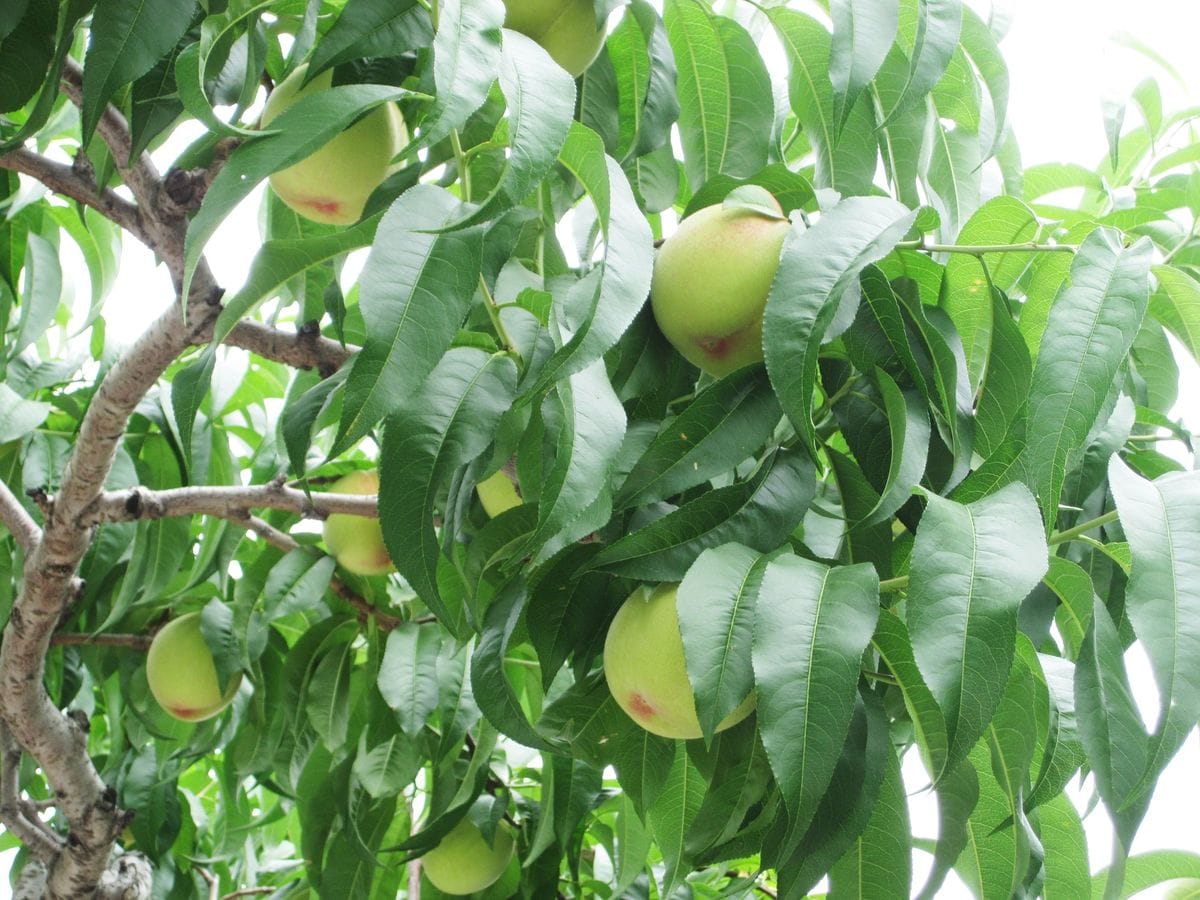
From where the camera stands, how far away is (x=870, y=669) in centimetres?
64

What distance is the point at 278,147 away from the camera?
20.4 inches

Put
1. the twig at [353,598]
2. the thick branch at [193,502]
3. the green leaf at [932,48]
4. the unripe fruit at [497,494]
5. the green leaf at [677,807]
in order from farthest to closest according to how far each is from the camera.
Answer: the twig at [353,598] < the thick branch at [193,502] < the unripe fruit at [497,494] < the green leaf at [677,807] < the green leaf at [932,48]

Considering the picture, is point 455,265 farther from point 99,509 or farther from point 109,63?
point 99,509

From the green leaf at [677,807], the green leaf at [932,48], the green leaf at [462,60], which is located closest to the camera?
the green leaf at [462,60]

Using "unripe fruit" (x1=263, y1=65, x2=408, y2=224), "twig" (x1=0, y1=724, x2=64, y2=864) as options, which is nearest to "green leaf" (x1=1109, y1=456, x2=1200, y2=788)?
"unripe fruit" (x1=263, y1=65, x2=408, y2=224)

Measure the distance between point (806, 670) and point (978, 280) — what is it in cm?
31

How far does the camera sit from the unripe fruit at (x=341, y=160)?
717 mm

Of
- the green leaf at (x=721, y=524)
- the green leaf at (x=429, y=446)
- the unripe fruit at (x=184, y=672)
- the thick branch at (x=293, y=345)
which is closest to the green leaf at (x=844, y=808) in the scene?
the green leaf at (x=721, y=524)

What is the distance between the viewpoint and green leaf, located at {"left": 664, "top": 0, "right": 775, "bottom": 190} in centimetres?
82

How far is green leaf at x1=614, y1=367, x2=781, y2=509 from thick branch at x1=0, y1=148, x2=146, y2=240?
46 cm

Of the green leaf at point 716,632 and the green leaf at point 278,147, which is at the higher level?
the green leaf at point 278,147

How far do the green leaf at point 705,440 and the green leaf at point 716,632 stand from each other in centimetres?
7

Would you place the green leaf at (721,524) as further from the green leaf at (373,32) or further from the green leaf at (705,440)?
the green leaf at (373,32)

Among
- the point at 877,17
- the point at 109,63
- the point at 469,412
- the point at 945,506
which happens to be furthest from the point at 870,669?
the point at 109,63
